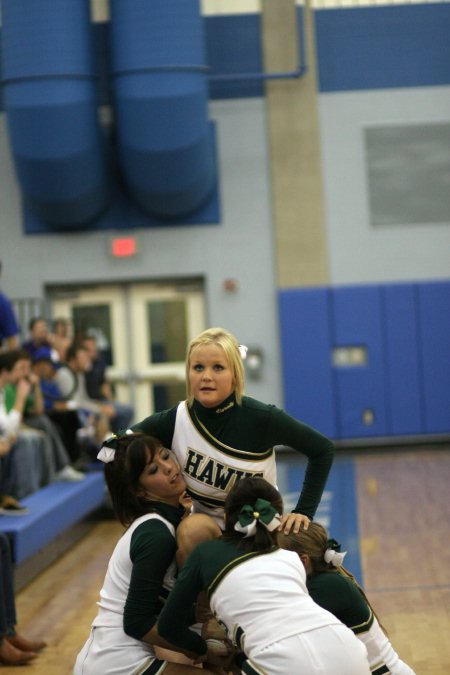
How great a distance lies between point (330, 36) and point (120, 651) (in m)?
10.5

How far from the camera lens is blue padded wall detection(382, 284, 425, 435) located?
12.7 m

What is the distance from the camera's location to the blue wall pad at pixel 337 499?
7.43 m

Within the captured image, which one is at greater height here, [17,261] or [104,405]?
[17,261]

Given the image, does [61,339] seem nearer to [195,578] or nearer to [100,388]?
[100,388]

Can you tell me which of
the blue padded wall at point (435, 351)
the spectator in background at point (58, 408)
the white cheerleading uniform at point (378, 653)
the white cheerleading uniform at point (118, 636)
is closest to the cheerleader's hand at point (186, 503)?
the white cheerleading uniform at point (118, 636)

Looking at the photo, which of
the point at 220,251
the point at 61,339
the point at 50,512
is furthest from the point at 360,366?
the point at 50,512

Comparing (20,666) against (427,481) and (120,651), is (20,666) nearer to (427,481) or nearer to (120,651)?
(120,651)

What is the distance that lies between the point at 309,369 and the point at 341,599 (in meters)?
9.39

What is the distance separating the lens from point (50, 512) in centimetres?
698

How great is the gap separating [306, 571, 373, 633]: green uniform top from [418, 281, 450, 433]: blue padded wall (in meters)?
9.45

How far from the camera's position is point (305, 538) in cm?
344

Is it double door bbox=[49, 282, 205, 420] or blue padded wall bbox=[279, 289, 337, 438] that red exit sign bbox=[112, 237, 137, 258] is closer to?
double door bbox=[49, 282, 205, 420]

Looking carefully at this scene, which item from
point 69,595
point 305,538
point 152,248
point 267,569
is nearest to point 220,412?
point 305,538

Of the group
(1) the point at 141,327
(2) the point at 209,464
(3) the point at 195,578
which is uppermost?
(1) the point at 141,327
